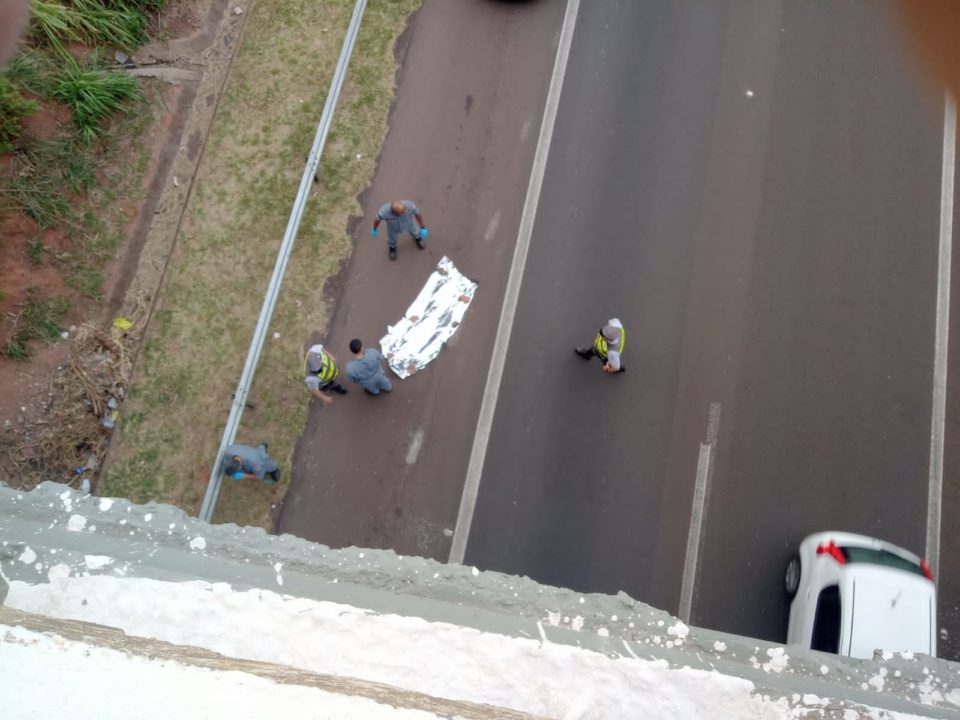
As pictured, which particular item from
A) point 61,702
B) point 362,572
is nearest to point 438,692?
point 362,572

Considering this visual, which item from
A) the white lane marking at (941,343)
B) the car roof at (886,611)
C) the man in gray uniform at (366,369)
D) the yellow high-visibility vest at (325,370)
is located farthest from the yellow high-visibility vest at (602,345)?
the white lane marking at (941,343)

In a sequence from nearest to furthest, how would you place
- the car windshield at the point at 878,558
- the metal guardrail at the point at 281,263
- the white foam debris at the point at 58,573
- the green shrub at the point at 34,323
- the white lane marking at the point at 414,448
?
the white foam debris at the point at 58,573 < the car windshield at the point at 878,558 < the metal guardrail at the point at 281,263 < the white lane marking at the point at 414,448 < the green shrub at the point at 34,323

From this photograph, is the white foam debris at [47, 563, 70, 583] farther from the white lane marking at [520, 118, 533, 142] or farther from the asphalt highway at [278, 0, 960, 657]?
the white lane marking at [520, 118, 533, 142]

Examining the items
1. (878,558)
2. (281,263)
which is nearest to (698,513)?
(878,558)

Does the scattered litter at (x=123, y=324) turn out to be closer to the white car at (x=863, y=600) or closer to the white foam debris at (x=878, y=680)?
the white car at (x=863, y=600)

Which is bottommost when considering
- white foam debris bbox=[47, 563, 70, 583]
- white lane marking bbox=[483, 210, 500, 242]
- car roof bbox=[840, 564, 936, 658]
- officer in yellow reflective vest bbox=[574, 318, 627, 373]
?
white foam debris bbox=[47, 563, 70, 583]

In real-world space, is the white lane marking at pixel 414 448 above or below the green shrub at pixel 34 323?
below

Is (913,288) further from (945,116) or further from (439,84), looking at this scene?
(439,84)

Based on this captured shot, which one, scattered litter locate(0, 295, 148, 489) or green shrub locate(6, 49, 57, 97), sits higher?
green shrub locate(6, 49, 57, 97)

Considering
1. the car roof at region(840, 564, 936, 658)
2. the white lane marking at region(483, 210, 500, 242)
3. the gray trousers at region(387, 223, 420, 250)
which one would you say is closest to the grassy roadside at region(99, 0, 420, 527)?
the gray trousers at region(387, 223, 420, 250)
